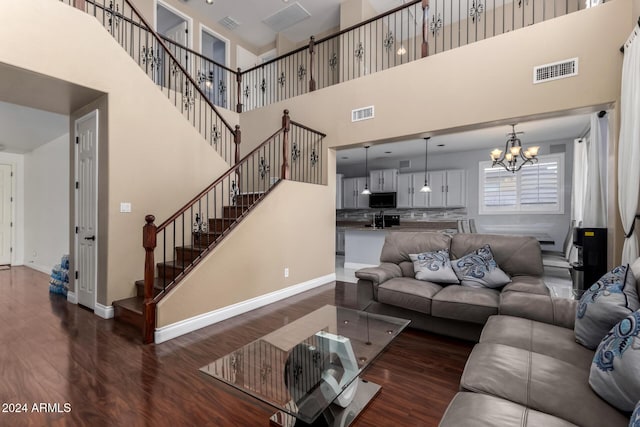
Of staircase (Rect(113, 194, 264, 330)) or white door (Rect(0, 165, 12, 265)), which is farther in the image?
white door (Rect(0, 165, 12, 265))

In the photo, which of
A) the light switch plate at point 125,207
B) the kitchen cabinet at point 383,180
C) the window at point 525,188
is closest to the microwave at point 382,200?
the kitchen cabinet at point 383,180

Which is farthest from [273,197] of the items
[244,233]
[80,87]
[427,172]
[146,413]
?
[427,172]

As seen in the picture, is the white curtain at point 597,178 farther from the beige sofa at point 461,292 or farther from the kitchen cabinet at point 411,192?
the kitchen cabinet at point 411,192

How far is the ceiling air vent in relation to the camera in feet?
11.2

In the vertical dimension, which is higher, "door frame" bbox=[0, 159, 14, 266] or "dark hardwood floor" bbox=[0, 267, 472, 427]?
"door frame" bbox=[0, 159, 14, 266]

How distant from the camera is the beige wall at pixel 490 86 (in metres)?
3.28

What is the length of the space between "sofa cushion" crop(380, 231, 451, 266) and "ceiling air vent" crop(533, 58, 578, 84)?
222 centimetres

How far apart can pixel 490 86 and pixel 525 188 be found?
177 inches

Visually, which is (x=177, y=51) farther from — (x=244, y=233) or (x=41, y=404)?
(x=41, y=404)

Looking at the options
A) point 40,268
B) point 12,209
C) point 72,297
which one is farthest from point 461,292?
point 12,209

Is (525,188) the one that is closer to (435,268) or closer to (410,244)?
(410,244)

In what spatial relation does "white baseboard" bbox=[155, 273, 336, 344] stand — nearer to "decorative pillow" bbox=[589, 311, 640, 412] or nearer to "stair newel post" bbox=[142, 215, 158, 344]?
"stair newel post" bbox=[142, 215, 158, 344]

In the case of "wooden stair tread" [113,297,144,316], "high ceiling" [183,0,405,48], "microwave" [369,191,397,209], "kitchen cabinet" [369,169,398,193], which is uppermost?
"high ceiling" [183,0,405,48]

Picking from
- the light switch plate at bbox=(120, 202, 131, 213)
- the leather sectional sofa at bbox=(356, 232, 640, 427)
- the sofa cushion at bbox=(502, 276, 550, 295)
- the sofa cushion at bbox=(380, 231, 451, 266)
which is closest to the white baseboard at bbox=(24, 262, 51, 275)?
the light switch plate at bbox=(120, 202, 131, 213)
